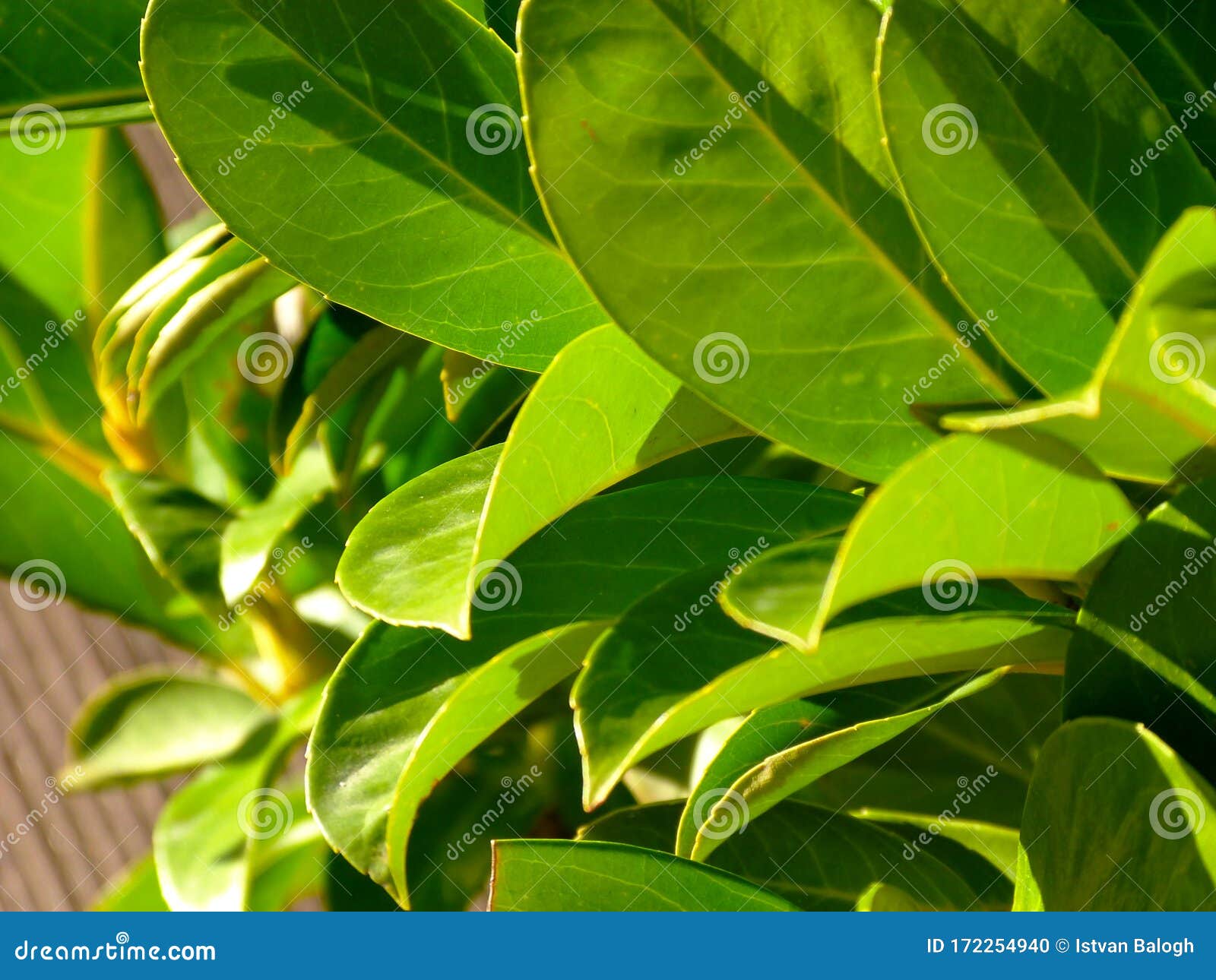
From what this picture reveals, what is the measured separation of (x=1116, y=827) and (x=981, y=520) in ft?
0.46

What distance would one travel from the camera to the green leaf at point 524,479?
0.42m

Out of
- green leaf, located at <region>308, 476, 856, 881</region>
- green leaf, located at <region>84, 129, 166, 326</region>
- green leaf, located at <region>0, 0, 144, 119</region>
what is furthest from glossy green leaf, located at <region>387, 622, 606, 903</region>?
green leaf, located at <region>84, 129, 166, 326</region>

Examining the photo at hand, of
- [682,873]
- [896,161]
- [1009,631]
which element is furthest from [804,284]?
[682,873]

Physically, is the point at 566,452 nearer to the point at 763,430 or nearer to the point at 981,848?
the point at 763,430

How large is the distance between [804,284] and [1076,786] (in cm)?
22

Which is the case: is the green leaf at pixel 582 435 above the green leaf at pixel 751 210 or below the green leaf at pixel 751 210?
below

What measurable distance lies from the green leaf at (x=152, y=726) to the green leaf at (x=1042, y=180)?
2.37ft

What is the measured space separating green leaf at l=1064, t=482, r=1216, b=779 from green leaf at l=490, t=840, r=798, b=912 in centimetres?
19

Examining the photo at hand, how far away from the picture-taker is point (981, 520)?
355 mm

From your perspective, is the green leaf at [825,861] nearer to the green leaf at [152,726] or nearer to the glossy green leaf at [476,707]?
the glossy green leaf at [476,707]

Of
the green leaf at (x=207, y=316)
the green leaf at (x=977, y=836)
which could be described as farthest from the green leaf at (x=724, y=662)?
the green leaf at (x=207, y=316)

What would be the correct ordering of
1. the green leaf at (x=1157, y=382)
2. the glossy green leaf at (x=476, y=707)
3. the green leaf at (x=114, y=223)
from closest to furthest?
the green leaf at (x=1157, y=382)
the glossy green leaf at (x=476, y=707)
the green leaf at (x=114, y=223)

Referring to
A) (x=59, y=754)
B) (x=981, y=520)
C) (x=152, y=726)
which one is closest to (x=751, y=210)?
(x=981, y=520)

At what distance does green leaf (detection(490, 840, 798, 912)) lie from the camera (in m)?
0.50
